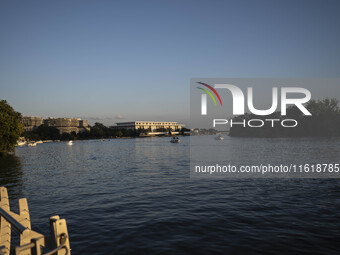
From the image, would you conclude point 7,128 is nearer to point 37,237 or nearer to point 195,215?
point 195,215

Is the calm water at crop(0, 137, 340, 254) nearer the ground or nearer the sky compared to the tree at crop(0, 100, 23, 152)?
nearer the ground

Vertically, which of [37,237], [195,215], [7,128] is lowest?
[195,215]

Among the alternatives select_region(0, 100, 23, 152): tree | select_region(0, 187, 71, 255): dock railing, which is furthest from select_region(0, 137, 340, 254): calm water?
select_region(0, 100, 23, 152): tree

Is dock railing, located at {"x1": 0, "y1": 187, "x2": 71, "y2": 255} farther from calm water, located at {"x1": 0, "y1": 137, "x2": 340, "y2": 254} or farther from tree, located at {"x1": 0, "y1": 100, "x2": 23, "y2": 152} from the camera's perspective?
tree, located at {"x1": 0, "y1": 100, "x2": 23, "y2": 152}

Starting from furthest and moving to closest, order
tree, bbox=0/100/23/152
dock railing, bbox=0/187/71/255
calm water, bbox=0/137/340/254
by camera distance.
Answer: tree, bbox=0/100/23/152
calm water, bbox=0/137/340/254
dock railing, bbox=0/187/71/255

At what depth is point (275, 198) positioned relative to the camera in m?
21.3

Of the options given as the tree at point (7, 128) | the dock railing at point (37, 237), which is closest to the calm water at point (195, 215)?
the dock railing at point (37, 237)

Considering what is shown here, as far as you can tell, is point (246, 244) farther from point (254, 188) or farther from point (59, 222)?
point (254, 188)

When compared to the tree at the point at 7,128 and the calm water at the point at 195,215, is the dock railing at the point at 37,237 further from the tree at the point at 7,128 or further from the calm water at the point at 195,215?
the tree at the point at 7,128

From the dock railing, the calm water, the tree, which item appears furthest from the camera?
the tree

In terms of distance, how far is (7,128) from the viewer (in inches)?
2525

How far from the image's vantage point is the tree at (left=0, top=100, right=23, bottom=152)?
63.3m

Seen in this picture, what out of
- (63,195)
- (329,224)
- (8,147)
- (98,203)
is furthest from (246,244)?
(8,147)

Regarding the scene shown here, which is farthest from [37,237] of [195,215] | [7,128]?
[7,128]
